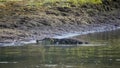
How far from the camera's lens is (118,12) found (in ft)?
133

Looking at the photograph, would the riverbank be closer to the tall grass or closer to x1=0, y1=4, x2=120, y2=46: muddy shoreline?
x1=0, y1=4, x2=120, y2=46: muddy shoreline

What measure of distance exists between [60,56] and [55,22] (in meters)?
12.4

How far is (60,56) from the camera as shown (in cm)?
1831

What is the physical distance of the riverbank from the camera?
26.4 meters

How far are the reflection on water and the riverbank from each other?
373cm

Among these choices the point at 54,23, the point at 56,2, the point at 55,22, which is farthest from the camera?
the point at 56,2

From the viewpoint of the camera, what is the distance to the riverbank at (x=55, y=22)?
86.7 ft

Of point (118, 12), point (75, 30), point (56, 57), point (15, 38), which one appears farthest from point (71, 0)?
point (56, 57)

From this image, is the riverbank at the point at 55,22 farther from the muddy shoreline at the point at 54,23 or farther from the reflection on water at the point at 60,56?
the reflection on water at the point at 60,56

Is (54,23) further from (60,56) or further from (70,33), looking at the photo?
(60,56)

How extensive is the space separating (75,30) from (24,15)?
314 centimetres

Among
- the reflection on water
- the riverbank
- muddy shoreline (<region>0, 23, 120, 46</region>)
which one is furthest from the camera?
the riverbank

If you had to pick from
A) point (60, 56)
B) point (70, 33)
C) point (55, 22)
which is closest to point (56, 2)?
point (55, 22)

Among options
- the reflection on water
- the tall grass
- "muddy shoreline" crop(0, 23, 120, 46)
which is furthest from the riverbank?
the reflection on water
